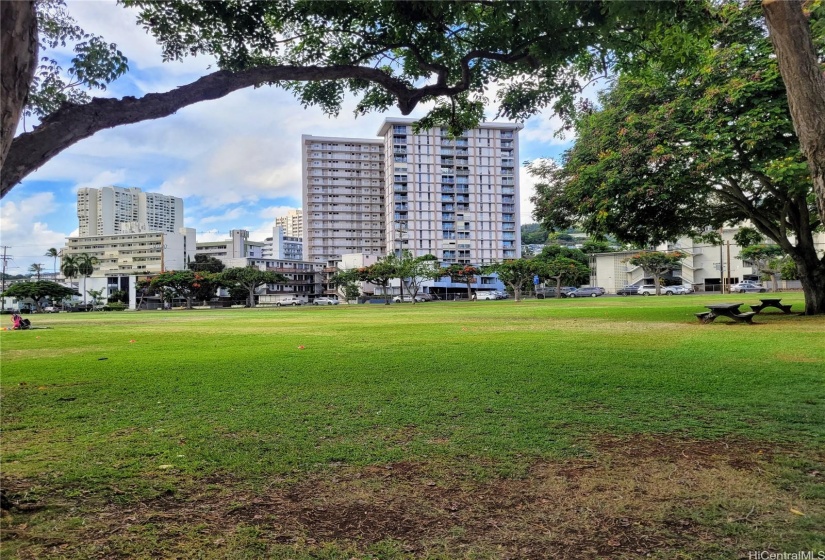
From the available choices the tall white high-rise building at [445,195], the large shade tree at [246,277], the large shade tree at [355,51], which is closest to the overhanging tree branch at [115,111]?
the large shade tree at [355,51]

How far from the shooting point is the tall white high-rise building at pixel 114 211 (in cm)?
12038

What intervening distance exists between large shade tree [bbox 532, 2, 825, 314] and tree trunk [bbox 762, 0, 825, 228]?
8.74m

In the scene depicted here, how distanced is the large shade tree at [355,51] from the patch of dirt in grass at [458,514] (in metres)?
2.21

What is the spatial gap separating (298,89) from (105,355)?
868cm

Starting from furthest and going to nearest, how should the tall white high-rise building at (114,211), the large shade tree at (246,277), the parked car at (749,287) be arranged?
the tall white high-rise building at (114,211) → the parked car at (749,287) → the large shade tree at (246,277)

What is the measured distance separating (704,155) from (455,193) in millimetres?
95491

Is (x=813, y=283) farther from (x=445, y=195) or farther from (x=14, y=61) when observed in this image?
(x=445, y=195)

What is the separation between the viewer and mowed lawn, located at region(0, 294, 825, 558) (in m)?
2.78

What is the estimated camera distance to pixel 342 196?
11894cm

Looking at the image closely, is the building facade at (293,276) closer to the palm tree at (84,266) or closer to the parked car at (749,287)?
the palm tree at (84,266)

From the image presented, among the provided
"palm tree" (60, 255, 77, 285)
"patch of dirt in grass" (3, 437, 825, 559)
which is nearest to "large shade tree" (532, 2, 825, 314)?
"patch of dirt in grass" (3, 437, 825, 559)

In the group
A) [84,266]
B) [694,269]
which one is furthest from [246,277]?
[694,269]

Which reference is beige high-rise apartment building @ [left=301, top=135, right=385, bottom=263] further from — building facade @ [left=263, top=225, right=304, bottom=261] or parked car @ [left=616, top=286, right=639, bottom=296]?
parked car @ [left=616, top=286, right=639, bottom=296]

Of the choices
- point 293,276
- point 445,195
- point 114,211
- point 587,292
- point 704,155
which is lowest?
point 587,292
